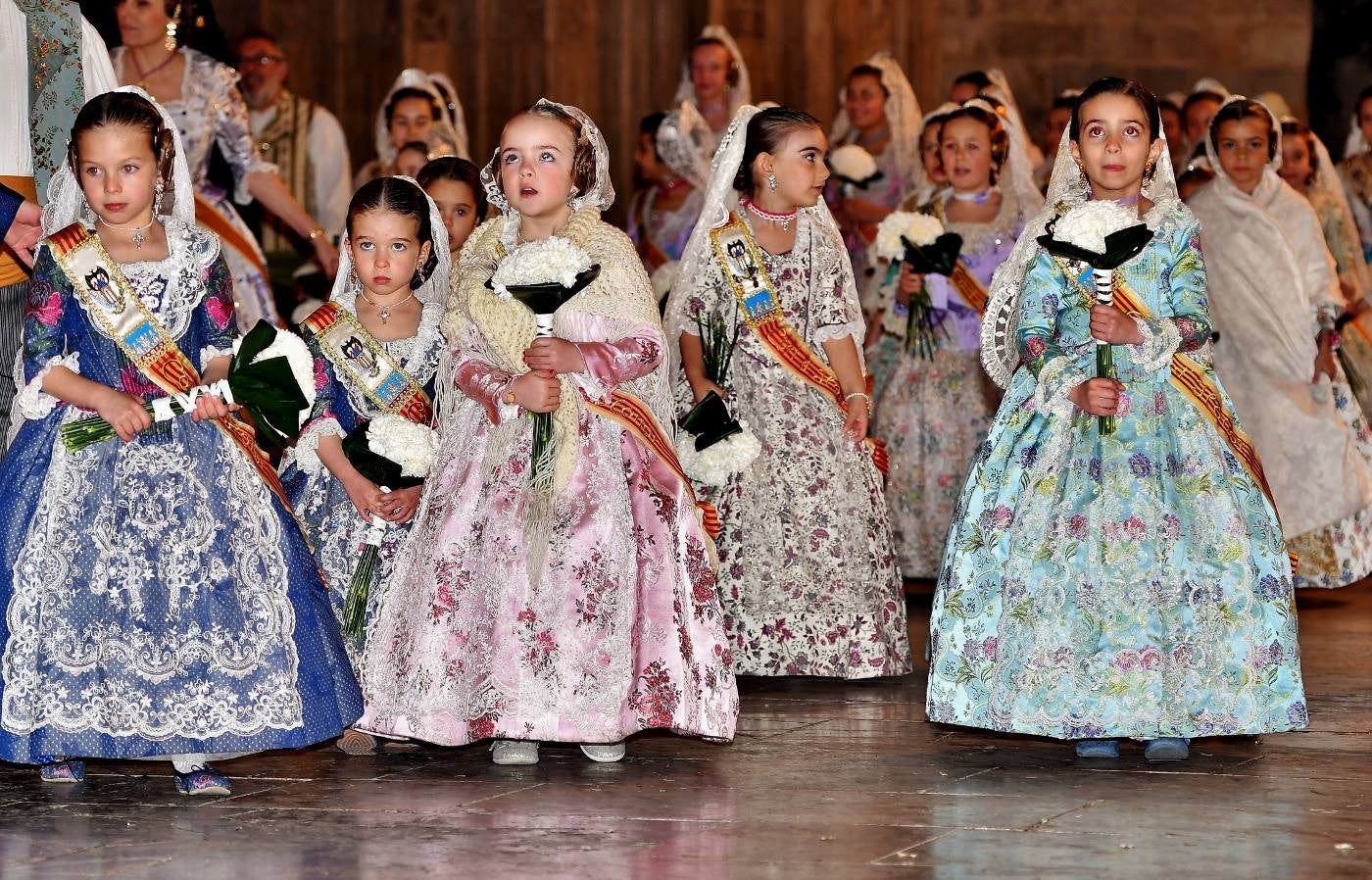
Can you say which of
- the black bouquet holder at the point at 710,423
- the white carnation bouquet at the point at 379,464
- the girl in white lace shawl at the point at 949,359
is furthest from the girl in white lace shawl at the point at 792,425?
the girl in white lace shawl at the point at 949,359

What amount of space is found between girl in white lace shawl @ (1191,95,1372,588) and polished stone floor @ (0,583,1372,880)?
3.38 m

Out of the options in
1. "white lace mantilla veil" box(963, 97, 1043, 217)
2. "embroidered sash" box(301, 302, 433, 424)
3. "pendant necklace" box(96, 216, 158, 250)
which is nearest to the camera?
"pendant necklace" box(96, 216, 158, 250)

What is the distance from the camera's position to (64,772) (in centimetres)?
635

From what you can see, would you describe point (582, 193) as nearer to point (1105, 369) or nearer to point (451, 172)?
point (451, 172)

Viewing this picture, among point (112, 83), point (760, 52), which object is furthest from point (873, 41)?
point (112, 83)

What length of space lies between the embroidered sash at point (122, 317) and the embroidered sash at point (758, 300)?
2.42 meters

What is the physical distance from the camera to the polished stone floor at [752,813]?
17.8 feet

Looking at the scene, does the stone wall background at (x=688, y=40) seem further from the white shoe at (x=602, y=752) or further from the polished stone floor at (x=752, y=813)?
Result: the white shoe at (x=602, y=752)

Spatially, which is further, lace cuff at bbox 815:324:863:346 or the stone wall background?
the stone wall background

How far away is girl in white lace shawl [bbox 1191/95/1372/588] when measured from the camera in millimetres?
10555

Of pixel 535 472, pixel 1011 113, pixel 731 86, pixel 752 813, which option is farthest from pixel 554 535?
pixel 731 86

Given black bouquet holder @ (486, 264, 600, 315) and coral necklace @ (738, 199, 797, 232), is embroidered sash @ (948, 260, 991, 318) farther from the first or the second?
black bouquet holder @ (486, 264, 600, 315)

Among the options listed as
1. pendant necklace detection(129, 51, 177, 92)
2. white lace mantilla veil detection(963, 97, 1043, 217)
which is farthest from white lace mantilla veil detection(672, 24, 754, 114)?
pendant necklace detection(129, 51, 177, 92)

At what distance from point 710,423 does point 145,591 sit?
2165 millimetres
